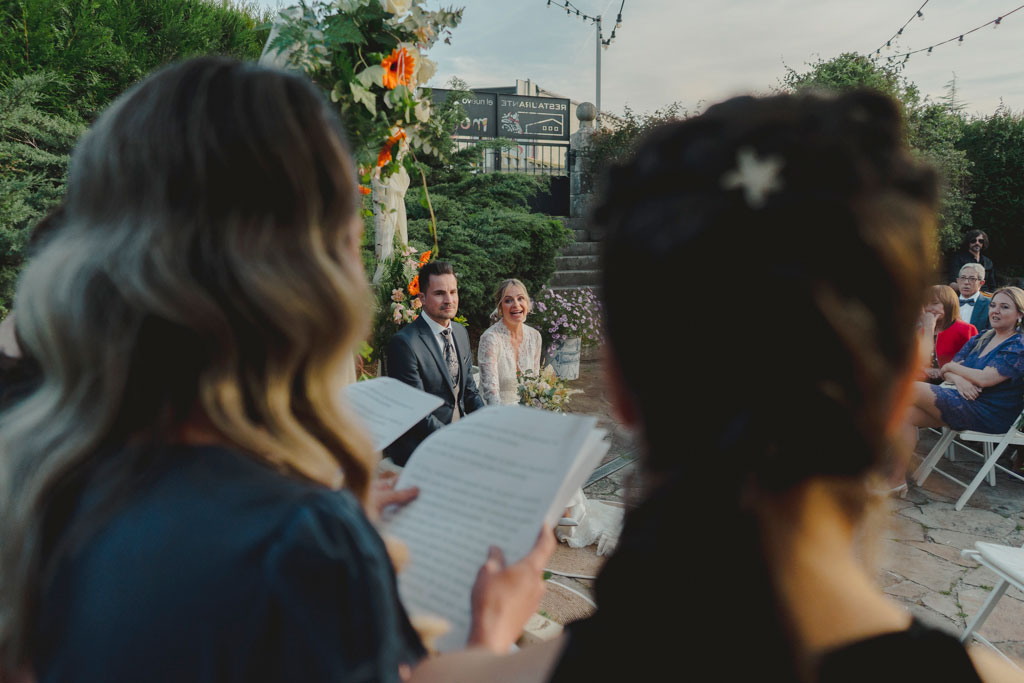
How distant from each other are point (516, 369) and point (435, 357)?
76cm

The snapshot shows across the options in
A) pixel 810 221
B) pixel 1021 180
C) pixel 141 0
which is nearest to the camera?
pixel 810 221

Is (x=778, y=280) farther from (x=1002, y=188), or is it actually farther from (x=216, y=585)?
(x=1002, y=188)

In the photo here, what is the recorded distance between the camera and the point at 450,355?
3846 millimetres

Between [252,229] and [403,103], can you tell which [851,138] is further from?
[403,103]

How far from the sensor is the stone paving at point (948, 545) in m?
3.21

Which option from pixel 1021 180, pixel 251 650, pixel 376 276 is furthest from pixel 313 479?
pixel 1021 180

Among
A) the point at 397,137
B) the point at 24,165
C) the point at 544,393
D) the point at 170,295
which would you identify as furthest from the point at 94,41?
the point at 170,295

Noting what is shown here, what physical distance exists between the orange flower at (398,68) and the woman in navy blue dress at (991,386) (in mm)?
4437

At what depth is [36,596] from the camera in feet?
2.24

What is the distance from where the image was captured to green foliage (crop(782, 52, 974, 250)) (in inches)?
525

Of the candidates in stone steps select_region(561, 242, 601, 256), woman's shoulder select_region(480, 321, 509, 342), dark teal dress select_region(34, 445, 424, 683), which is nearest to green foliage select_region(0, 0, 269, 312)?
woman's shoulder select_region(480, 321, 509, 342)

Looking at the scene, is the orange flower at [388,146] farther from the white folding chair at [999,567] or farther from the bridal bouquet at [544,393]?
the white folding chair at [999,567]

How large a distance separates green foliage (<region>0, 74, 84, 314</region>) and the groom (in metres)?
2.41

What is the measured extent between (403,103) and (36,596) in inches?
59.1
